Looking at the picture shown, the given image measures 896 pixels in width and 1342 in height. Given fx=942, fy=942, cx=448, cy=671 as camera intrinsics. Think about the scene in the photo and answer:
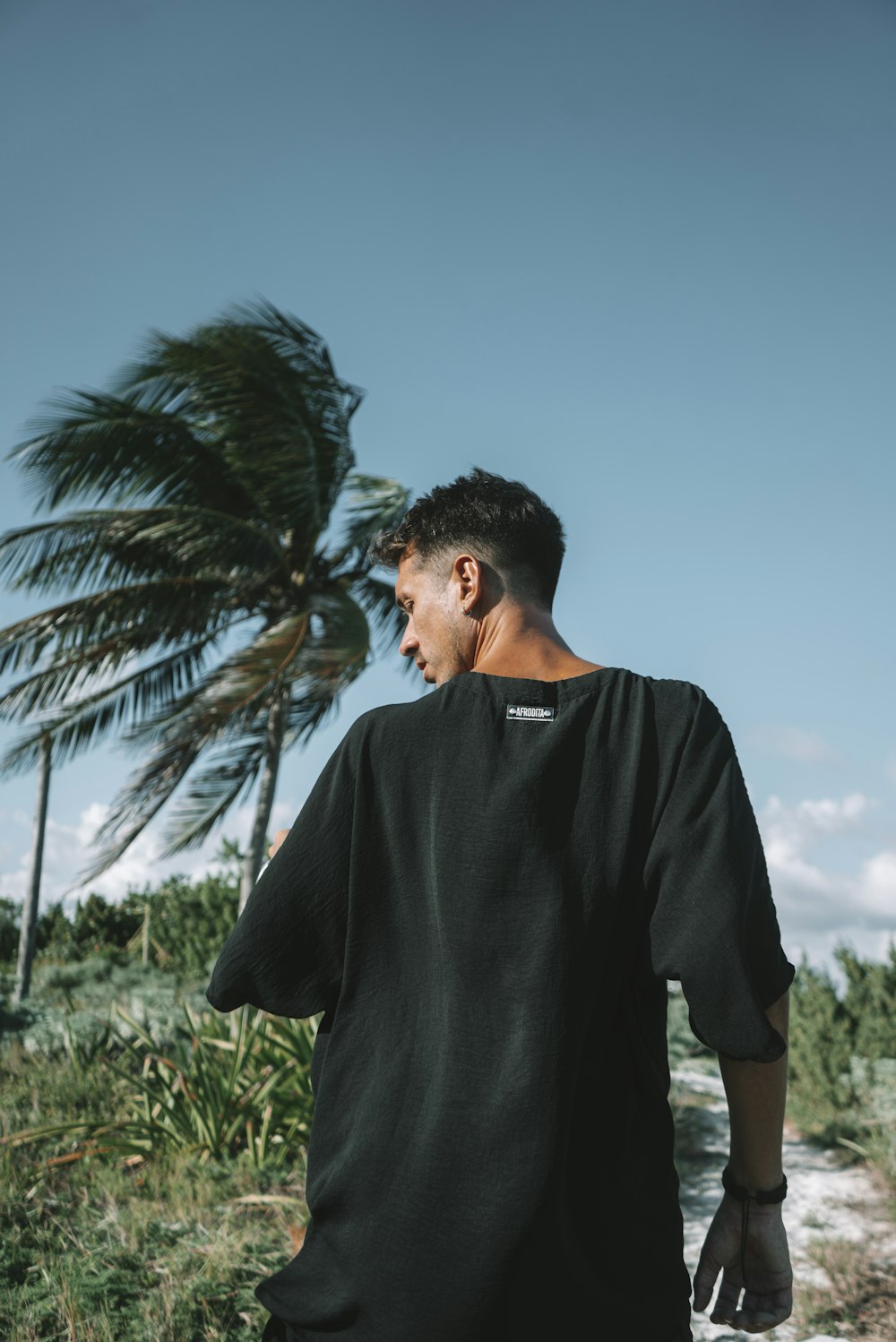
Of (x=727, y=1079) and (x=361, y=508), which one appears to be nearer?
(x=727, y=1079)

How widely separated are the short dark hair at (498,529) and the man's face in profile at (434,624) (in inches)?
1.7

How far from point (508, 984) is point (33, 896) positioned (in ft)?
41.7

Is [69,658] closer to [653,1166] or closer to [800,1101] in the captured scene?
[800,1101]

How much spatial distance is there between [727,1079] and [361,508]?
10903 mm

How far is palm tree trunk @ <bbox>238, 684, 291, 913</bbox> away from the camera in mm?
10617

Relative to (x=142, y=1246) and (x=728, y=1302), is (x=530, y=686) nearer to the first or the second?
(x=728, y=1302)

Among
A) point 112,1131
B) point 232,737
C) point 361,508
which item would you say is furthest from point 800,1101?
point 361,508

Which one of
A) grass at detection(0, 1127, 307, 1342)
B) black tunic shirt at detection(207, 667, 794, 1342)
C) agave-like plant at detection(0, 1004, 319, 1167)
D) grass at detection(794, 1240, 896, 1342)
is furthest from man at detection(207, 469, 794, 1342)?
agave-like plant at detection(0, 1004, 319, 1167)

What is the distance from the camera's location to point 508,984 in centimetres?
128

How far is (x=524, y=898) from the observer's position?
1.31 meters

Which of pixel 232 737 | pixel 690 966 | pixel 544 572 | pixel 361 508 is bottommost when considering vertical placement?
pixel 690 966

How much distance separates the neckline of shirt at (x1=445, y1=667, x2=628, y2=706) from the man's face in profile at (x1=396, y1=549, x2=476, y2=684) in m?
0.22

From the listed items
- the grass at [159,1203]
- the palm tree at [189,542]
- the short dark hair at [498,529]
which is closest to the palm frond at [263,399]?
the palm tree at [189,542]

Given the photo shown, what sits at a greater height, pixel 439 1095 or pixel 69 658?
pixel 69 658
